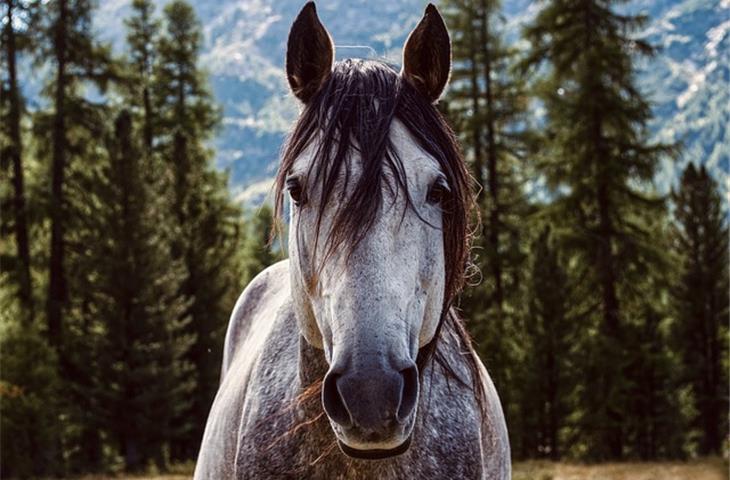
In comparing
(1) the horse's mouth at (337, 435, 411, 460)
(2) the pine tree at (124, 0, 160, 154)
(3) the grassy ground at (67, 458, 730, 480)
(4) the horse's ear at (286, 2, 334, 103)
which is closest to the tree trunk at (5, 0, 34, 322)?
(2) the pine tree at (124, 0, 160, 154)

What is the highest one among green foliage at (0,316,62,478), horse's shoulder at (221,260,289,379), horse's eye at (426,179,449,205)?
horse's eye at (426,179,449,205)

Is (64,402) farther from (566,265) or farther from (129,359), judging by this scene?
(566,265)

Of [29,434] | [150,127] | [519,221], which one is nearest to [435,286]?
[29,434]

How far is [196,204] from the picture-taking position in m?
25.8

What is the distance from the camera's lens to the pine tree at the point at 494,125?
2272cm

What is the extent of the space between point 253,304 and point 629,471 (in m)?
12.6

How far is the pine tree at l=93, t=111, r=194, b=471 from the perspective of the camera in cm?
1988

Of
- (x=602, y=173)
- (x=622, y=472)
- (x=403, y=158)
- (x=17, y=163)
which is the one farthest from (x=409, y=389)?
(x=17, y=163)

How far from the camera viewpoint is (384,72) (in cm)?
271

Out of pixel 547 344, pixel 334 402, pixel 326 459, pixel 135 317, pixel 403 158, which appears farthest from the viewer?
pixel 547 344

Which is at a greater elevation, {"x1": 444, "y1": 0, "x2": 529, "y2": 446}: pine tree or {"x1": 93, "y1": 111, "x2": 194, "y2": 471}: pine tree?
{"x1": 444, "y1": 0, "x2": 529, "y2": 446}: pine tree

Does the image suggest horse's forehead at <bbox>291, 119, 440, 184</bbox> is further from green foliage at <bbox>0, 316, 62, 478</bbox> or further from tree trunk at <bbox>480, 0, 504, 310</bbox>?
tree trunk at <bbox>480, 0, 504, 310</bbox>

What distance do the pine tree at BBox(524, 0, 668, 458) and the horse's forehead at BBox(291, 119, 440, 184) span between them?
1830cm

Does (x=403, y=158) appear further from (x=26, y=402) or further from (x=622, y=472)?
(x=26, y=402)
